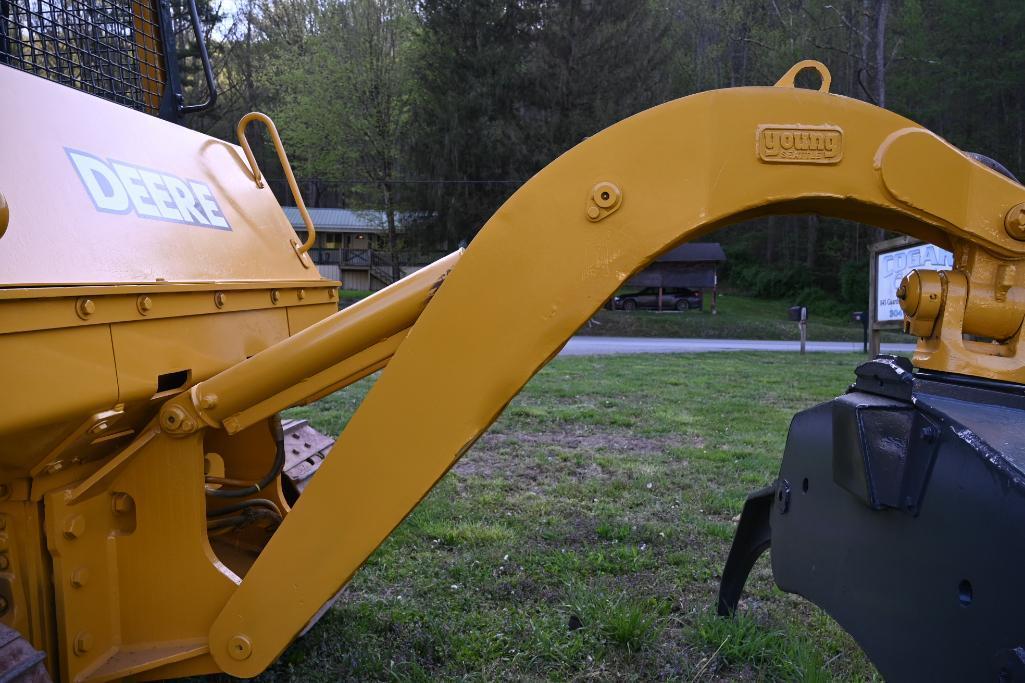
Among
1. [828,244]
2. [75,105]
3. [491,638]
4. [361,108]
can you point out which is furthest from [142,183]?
[828,244]

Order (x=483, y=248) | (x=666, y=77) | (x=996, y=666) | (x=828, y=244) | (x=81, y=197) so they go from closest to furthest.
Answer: (x=996, y=666), (x=483, y=248), (x=81, y=197), (x=666, y=77), (x=828, y=244)

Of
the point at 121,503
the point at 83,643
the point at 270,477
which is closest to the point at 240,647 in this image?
the point at 83,643

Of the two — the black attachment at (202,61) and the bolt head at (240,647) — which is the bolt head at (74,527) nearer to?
the bolt head at (240,647)

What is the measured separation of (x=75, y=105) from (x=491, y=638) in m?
Answer: 2.41

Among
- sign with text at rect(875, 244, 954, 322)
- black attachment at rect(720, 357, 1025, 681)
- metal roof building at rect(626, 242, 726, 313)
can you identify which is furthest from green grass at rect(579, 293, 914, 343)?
black attachment at rect(720, 357, 1025, 681)

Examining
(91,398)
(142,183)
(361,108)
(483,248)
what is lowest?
(91,398)

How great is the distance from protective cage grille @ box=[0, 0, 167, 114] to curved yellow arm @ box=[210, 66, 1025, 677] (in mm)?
2076

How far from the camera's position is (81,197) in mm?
2191

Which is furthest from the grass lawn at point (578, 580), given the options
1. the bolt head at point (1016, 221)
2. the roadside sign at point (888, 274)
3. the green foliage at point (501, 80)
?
the green foliage at point (501, 80)

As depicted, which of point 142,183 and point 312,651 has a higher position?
point 142,183

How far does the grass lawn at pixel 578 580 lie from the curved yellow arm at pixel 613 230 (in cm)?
32

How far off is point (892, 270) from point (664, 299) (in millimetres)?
21708

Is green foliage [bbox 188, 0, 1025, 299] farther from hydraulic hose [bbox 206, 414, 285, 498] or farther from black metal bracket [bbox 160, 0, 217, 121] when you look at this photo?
hydraulic hose [bbox 206, 414, 285, 498]

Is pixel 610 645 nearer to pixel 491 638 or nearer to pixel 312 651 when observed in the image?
pixel 491 638
